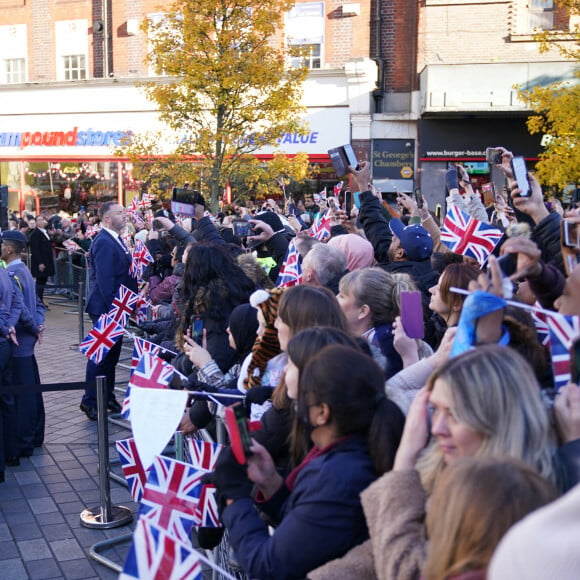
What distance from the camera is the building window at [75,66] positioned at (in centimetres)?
2502

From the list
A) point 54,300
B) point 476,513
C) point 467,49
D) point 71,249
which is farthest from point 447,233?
point 467,49

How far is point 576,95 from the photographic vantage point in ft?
41.1

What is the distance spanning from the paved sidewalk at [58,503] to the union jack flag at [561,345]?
311 cm

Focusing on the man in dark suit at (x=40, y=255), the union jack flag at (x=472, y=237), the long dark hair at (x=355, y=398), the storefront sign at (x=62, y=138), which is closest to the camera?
the long dark hair at (x=355, y=398)

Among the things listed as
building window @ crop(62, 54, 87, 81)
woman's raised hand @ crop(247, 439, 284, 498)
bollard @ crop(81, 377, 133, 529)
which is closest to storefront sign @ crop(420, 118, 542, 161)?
building window @ crop(62, 54, 87, 81)

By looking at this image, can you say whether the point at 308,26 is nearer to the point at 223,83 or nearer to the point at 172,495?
the point at 223,83

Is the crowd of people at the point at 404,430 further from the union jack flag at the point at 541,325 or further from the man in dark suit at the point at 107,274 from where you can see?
the man in dark suit at the point at 107,274

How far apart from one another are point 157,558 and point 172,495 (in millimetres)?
1009

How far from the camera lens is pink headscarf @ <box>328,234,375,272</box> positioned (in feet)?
18.3

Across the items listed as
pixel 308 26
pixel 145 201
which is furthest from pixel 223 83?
pixel 308 26

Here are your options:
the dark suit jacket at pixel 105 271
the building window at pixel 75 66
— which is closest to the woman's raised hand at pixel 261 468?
the dark suit jacket at pixel 105 271

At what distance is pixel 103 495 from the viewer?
5070mm

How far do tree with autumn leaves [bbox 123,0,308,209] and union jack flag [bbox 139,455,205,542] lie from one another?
12.4m

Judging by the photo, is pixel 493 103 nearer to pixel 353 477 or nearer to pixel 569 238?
pixel 569 238
